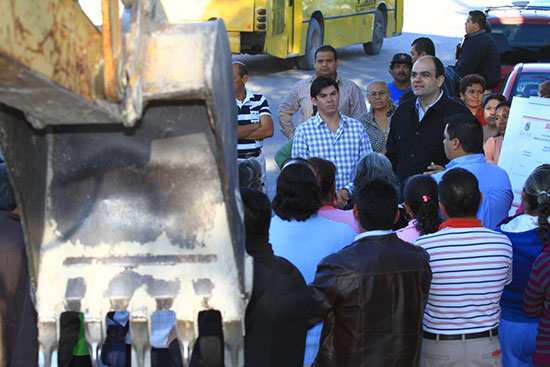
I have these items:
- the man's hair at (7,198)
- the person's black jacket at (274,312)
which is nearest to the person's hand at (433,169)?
the person's black jacket at (274,312)

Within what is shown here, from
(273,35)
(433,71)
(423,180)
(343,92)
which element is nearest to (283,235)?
(423,180)

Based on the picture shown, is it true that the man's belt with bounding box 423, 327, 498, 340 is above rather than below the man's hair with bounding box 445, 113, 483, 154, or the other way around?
below

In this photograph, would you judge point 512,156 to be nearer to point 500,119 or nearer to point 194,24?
point 500,119

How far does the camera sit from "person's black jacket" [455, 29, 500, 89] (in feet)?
31.4

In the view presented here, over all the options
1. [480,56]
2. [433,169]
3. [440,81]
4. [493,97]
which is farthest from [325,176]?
[480,56]

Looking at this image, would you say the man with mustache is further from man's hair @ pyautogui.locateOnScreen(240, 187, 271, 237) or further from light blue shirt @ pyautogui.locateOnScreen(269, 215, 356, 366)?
man's hair @ pyautogui.locateOnScreen(240, 187, 271, 237)

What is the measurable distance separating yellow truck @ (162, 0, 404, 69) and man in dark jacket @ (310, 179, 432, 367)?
943 cm

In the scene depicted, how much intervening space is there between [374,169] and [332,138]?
936 mm

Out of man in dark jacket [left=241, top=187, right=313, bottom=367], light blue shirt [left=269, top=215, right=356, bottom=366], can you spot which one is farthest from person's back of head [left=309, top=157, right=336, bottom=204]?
man in dark jacket [left=241, top=187, right=313, bottom=367]

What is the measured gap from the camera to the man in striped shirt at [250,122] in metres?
6.00

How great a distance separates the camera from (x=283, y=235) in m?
3.75

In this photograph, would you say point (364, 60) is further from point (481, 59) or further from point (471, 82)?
point (471, 82)

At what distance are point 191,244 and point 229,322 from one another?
0.28 m

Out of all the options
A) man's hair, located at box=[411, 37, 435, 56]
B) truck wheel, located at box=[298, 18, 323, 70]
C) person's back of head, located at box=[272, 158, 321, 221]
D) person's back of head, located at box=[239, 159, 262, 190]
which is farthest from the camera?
truck wheel, located at box=[298, 18, 323, 70]
